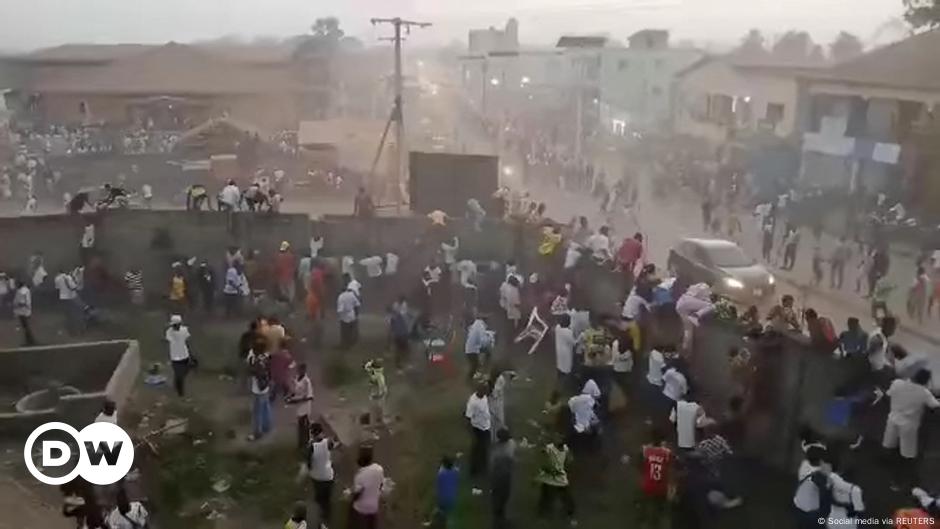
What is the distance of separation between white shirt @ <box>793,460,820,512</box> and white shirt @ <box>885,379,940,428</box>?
3.05 ft

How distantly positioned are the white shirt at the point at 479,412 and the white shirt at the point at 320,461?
3.74 ft

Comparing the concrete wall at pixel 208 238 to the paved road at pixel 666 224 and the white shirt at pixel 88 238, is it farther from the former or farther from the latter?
the paved road at pixel 666 224

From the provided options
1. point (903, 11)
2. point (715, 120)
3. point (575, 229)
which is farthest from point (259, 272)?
point (903, 11)

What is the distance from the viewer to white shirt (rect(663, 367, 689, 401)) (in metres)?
6.74

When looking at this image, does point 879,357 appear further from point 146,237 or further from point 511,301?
point 146,237

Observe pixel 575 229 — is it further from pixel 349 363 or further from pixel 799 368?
pixel 799 368

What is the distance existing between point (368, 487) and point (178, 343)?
10.5ft

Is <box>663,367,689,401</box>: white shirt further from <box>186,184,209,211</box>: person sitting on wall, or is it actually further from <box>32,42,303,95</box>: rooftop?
<box>32,42,303,95</box>: rooftop

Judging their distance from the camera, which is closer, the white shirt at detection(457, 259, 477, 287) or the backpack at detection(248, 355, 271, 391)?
the backpack at detection(248, 355, 271, 391)

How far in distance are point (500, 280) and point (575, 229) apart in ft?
5.89

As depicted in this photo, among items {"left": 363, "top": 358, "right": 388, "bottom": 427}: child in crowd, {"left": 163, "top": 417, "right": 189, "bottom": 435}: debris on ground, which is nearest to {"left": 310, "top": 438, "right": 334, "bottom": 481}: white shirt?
{"left": 363, "top": 358, "right": 388, "bottom": 427}: child in crowd

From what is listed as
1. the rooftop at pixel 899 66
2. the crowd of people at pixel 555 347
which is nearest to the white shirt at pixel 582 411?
the crowd of people at pixel 555 347

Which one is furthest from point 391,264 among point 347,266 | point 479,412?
point 479,412

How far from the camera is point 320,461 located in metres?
6.09
